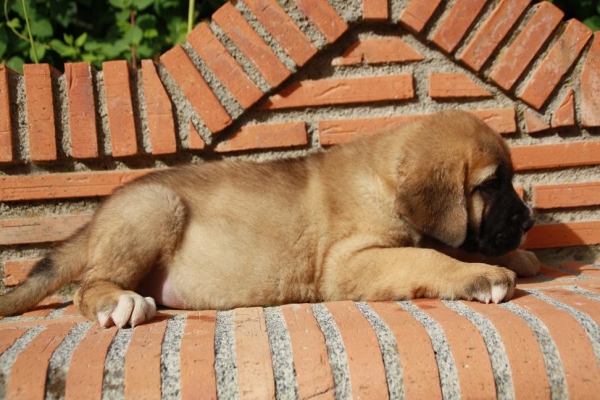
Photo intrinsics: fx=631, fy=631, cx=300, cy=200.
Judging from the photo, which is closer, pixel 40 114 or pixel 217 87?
pixel 40 114

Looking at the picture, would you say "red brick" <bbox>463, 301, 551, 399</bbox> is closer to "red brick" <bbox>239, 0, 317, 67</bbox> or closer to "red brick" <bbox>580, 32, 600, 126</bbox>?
"red brick" <bbox>580, 32, 600, 126</bbox>

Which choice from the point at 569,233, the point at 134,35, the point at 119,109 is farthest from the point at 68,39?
the point at 569,233

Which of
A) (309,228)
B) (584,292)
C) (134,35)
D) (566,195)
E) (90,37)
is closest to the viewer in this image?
(584,292)

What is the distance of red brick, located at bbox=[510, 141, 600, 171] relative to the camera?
3.72m

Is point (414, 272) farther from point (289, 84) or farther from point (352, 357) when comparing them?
point (289, 84)

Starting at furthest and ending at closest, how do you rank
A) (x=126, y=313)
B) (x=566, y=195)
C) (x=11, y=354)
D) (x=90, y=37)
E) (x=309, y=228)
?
(x=90, y=37) < (x=566, y=195) < (x=309, y=228) < (x=126, y=313) < (x=11, y=354)

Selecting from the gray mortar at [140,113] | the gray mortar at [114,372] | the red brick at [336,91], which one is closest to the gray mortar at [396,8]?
the red brick at [336,91]

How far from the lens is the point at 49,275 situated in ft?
10.0

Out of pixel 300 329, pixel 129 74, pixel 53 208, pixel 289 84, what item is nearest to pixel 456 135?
pixel 289 84

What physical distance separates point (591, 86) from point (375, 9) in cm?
133

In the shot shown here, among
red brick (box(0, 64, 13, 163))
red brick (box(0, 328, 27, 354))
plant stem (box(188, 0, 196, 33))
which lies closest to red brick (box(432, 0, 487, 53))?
plant stem (box(188, 0, 196, 33))

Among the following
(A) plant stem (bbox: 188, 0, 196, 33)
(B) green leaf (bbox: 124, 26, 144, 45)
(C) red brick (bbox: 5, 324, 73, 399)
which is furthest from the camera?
(B) green leaf (bbox: 124, 26, 144, 45)

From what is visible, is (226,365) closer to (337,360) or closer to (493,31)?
(337,360)

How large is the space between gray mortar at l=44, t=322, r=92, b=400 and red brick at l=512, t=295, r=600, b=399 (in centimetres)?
173
